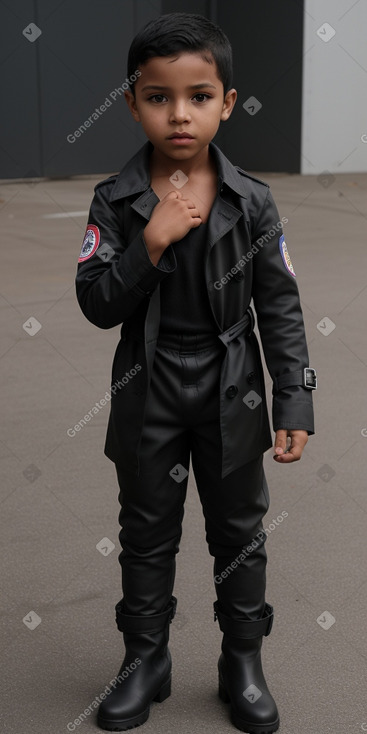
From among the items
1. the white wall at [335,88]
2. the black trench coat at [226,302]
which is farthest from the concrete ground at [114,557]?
the white wall at [335,88]

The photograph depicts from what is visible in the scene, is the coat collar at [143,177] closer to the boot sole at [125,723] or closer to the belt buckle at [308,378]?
the belt buckle at [308,378]

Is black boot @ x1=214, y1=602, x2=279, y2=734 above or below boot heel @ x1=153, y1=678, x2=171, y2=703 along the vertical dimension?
above

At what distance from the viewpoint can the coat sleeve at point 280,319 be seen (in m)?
2.20

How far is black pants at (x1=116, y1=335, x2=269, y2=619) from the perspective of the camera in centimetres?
218

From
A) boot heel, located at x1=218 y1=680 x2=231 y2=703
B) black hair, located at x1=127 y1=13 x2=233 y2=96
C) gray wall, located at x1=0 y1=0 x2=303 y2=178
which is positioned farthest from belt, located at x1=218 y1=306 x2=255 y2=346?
gray wall, located at x1=0 y1=0 x2=303 y2=178

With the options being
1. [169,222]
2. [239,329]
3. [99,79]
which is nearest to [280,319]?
[239,329]

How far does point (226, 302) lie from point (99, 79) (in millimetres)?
12468

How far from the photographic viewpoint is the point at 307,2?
1348 centimetres

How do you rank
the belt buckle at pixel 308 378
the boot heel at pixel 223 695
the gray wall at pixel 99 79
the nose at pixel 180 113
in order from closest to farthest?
the nose at pixel 180 113 < the belt buckle at pixel 308 378 < the boot heel at pixel 223 695 < the gray wall at pixel 99 79

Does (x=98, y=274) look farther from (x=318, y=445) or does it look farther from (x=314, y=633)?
(x=318, y=445)

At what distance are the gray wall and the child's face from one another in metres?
11.8

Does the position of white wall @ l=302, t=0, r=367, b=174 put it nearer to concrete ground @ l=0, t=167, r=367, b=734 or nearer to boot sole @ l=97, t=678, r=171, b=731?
concrete ground @ l=0, t=167, r=367, b=734

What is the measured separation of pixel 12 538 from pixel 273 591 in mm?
915

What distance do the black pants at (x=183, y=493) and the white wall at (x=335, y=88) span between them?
12286 millimetres
